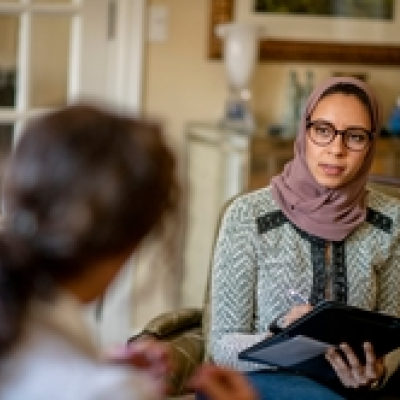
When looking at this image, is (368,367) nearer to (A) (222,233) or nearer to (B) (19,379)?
(A) (222,233)

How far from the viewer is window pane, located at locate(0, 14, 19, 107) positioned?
3.26 metres

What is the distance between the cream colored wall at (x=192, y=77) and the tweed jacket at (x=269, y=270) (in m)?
1.39

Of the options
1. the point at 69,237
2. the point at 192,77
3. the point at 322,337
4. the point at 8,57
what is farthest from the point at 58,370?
the point at 192,77

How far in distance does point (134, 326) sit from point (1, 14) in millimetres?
1206

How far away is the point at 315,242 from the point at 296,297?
0.41 feet

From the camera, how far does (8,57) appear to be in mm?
3293

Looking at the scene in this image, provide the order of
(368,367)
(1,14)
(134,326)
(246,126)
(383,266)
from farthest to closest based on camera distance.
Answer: (134,326) → (246,126) → (1,14) → (383,266) → (368,367)

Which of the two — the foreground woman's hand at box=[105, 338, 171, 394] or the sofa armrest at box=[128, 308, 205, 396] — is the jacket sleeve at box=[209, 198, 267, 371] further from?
the foreground woman's hand at box=[105, 338, 171, 394]

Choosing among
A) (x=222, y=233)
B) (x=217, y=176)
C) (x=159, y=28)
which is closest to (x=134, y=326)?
(x=217, y=176)

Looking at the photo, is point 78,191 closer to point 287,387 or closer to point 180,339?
point 287,387

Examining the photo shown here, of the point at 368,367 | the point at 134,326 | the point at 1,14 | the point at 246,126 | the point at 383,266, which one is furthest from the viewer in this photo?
the point at 134,326

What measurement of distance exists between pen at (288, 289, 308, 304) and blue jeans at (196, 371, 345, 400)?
0.15 m

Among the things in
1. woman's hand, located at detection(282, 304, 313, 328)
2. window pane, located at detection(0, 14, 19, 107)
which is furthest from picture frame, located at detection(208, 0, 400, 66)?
woman's hand, located at detection(282, 304, 313, 328)

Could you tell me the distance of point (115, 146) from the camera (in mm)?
1098
